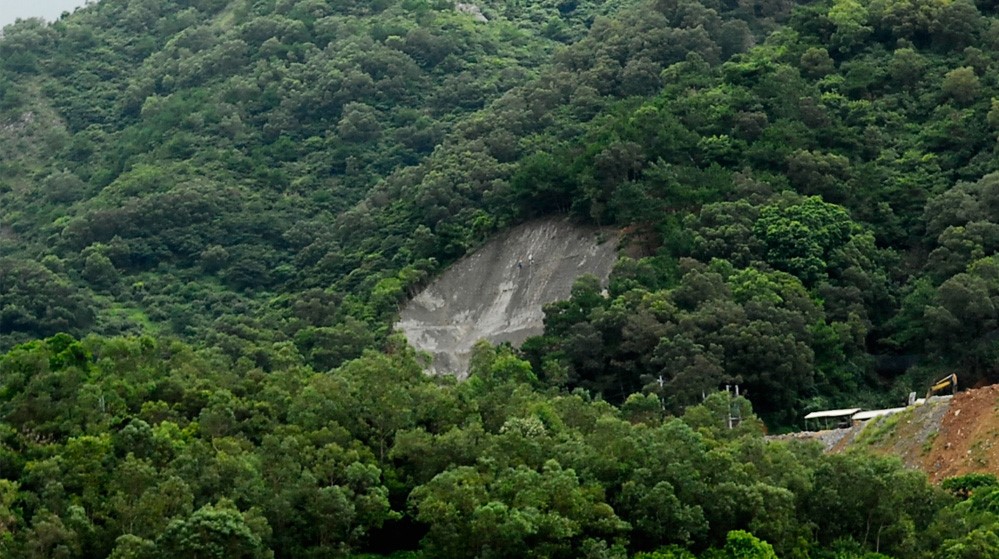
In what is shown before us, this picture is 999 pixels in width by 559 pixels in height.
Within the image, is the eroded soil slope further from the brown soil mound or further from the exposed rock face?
the exposed rock face

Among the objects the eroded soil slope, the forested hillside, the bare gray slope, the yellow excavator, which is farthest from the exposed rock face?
the eroded soil slope

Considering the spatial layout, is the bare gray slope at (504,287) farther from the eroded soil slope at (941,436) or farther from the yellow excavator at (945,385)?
the eroded soil slope at (941,436)

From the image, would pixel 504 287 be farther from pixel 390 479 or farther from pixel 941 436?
pixel 390 479

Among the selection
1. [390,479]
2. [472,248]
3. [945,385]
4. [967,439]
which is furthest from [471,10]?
[390,479]

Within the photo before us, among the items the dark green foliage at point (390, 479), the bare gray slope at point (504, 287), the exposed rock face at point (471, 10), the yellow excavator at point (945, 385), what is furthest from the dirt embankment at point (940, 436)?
the exposed rock face at point (471, 10)

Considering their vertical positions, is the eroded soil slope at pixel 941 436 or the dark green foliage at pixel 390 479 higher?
the dark green foliage at pixel 390 479
